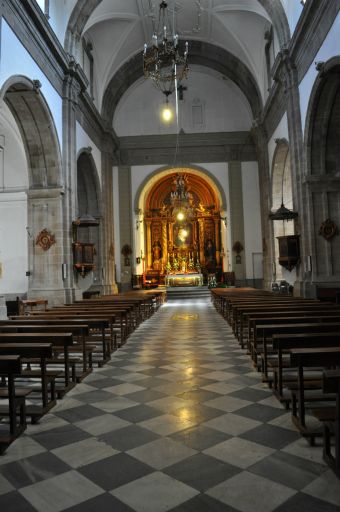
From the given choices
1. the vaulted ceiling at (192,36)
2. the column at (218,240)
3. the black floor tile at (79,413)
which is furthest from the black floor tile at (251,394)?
the column at (218,240)

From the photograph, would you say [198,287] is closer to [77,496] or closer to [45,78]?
[45,78]

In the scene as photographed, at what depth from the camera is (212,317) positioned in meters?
11.8

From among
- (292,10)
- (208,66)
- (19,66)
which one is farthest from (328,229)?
(208,66)

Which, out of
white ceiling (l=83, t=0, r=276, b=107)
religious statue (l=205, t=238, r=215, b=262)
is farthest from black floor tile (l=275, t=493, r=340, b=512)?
religious statue (l=205, t=238, r=215, b=262)

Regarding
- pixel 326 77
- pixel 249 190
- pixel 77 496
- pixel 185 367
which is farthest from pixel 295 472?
pixel 249 190

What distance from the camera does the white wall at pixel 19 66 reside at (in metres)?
9.05

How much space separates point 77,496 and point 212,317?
9.64 metres

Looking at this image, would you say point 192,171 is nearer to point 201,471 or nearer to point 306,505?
point 201,471

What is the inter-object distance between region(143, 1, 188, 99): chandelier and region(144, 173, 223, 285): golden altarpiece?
18.2 feet

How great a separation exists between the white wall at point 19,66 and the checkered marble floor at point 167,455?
7.48 metres

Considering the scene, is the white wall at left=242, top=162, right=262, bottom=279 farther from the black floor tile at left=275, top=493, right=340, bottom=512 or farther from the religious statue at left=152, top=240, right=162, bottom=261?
the black floor tile at left=275, top=493, right=340, bottom=512

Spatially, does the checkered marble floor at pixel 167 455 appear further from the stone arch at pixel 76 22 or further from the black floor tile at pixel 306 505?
the stone arch at pixel 76 22

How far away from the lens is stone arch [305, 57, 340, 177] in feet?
35.6

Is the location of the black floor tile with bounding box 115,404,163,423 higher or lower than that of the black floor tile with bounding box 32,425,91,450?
higher
